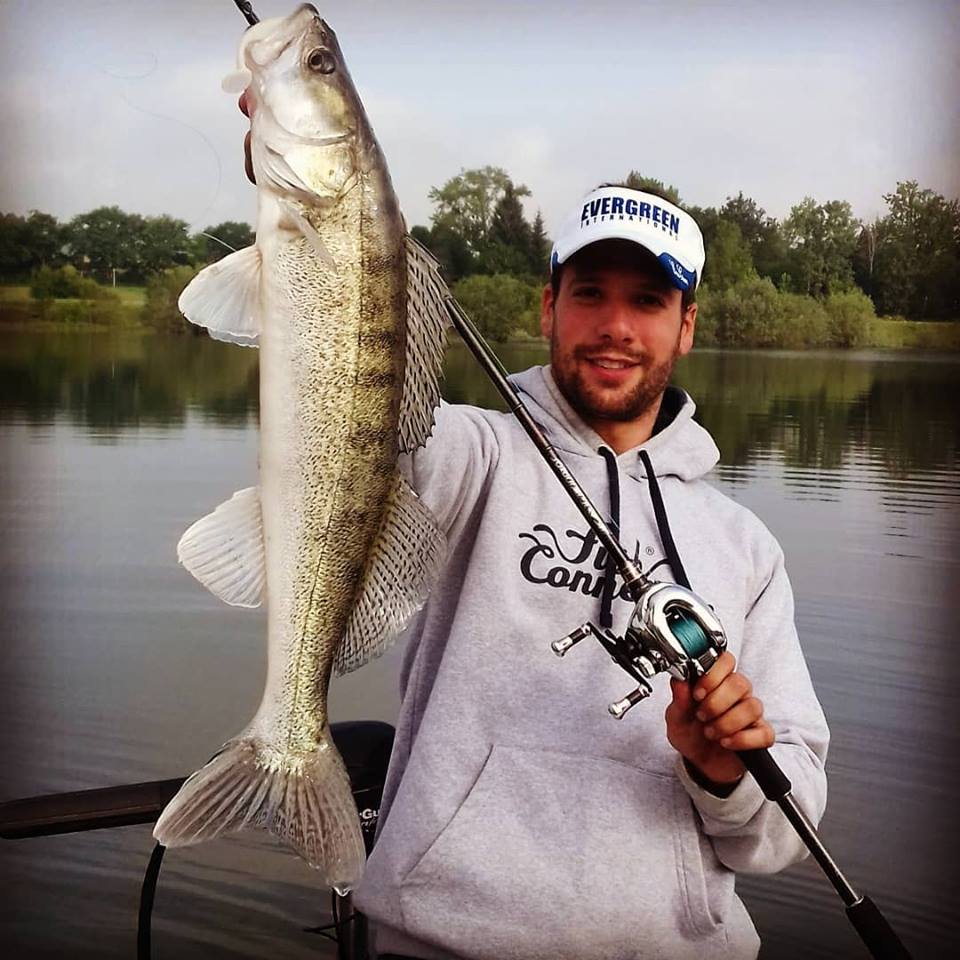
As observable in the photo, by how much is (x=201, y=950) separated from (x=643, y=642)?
276 centimetres

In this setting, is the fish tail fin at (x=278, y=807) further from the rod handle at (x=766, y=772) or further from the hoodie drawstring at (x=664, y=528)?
A: the hoodie drawstring at (x=664, y=528)

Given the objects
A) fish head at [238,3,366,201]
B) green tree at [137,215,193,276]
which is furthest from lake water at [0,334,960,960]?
fish head at [238,3,366,201]

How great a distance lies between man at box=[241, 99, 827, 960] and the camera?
5.06ft

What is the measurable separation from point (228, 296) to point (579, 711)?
873 mm

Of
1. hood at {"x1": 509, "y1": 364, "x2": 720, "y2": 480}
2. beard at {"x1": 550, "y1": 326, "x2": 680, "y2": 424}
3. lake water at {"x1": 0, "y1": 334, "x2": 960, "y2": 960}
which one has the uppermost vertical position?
beard at {"x1": 550, "y1": 326, "x2": 680, "y2": 424}

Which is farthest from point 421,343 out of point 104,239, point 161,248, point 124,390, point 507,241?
point 124,390

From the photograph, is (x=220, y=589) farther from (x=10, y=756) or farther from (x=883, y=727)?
(x=883, y=727)

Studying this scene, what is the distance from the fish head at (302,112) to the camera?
39.8 inches

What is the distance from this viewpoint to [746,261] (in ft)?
16.1

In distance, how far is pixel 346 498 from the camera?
1125mm

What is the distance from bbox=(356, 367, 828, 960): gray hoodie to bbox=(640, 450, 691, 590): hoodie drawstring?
21mm

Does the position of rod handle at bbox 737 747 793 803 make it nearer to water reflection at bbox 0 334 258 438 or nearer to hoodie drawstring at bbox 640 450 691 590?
hoodie drawstring at bbox 640 450 691 590

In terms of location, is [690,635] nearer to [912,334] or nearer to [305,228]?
[305,228]

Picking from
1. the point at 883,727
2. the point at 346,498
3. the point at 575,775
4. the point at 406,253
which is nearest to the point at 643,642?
the point at 575,775
